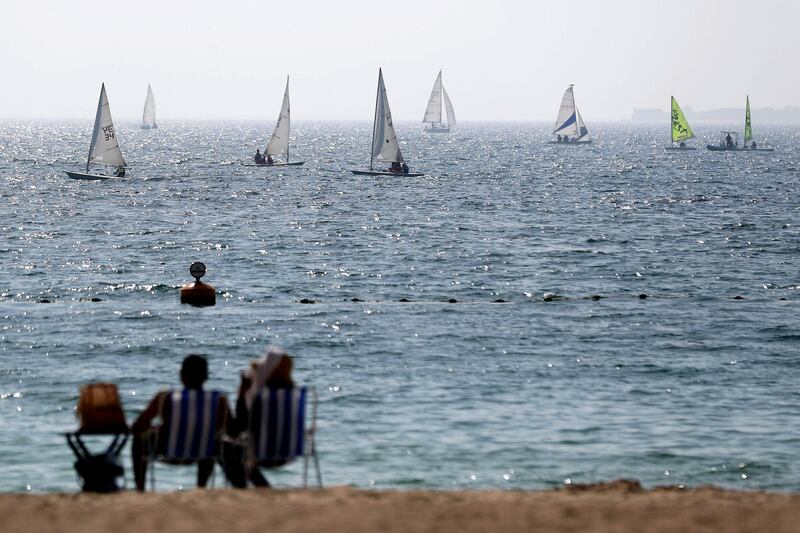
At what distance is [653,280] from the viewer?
45938 mm

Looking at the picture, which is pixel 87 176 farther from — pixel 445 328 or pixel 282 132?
pixel 445 328

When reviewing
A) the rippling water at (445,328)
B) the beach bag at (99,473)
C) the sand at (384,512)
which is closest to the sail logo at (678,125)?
the rippling water at (445,328)

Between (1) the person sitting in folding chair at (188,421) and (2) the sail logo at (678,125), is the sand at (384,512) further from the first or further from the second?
(2) the sail logo at (678,125)

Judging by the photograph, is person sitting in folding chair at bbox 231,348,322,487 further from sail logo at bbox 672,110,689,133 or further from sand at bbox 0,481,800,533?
sail logo at bbox 672,110,689,133

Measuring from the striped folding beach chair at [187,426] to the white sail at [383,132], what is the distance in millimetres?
75236

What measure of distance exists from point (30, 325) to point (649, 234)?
3942cm

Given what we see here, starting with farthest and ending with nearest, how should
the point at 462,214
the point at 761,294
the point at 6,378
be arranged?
1. the point at 462,214
2. the point at 761,294
3. the point at 6,378

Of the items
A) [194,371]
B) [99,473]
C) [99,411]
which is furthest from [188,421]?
[99,473]

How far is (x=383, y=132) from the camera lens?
302 ft

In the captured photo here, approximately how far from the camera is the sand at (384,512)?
11.1 meters

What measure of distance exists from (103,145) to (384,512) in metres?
83.8

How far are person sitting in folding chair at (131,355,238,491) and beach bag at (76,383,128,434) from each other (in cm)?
35

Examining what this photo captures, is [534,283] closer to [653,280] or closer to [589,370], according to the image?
[653,280]

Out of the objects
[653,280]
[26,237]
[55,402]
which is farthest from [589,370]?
[26,237]
